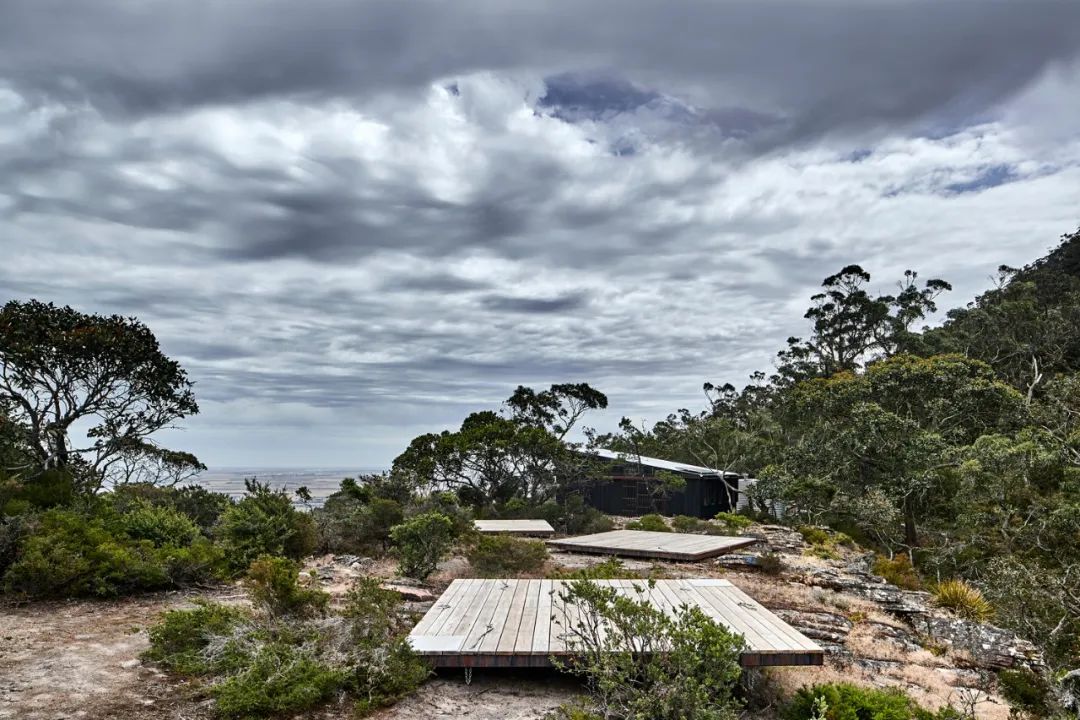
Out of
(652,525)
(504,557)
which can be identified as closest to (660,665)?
(504,557)

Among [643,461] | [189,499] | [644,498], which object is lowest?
[644,498]

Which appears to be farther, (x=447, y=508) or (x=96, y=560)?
(x=447, y=508)

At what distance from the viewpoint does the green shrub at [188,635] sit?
550cm

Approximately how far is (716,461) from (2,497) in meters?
27.3

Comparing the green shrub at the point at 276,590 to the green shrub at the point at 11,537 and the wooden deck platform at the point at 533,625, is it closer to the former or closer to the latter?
the wooden deck platform at the point at 533,625

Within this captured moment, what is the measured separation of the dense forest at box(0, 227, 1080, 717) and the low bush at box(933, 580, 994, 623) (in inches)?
12.0

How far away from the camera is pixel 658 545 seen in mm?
12922

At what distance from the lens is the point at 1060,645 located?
989cm

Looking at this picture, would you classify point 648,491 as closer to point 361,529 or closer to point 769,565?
point 769,565

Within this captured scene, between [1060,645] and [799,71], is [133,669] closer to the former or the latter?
[799,71]

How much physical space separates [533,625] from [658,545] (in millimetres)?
7531

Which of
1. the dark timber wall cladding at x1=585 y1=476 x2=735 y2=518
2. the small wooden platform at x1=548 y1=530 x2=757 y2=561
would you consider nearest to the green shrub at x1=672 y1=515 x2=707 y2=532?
the small wooden platform at x1=548 y1=530 x2=757 y2=561

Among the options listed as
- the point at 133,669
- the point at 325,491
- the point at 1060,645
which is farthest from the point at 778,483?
the point at 133,669

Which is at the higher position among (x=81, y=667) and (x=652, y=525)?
(x=652, y=525)
